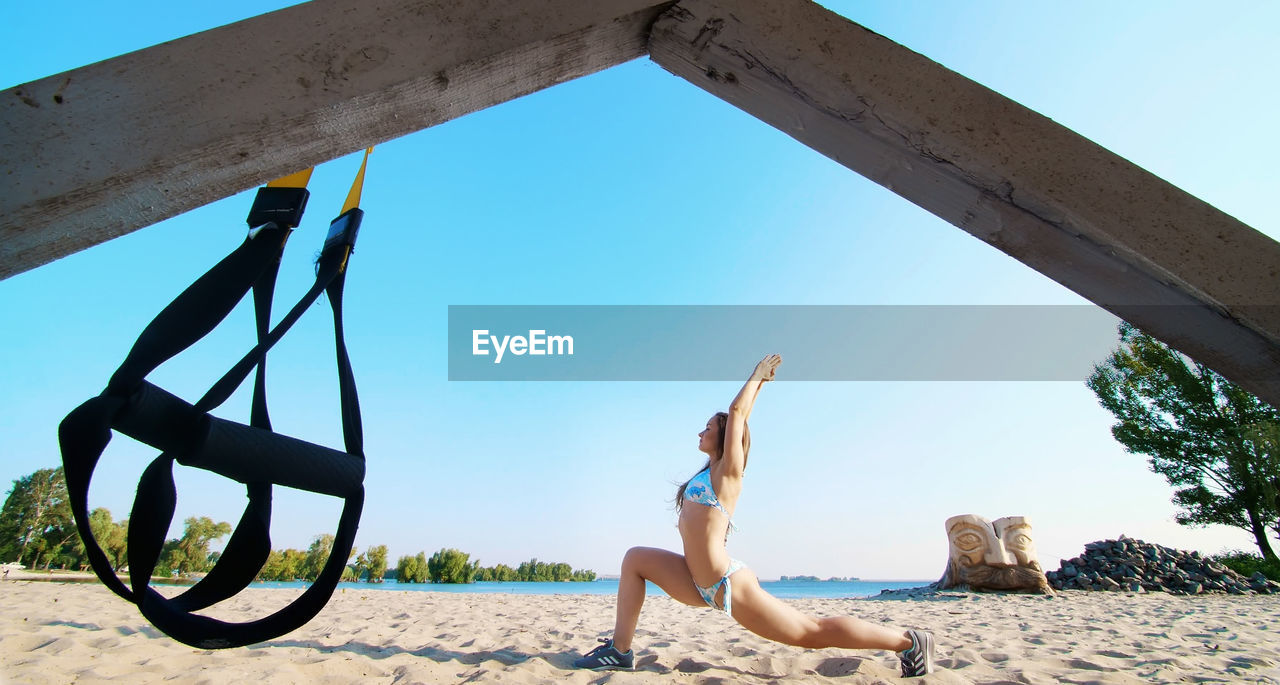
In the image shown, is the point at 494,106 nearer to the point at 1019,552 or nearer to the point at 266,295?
the point at 266,295

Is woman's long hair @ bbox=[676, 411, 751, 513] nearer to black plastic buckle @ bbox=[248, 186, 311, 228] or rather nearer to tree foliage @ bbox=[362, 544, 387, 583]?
black plastic buckle @ bbox=[248, 186, 311, 228]

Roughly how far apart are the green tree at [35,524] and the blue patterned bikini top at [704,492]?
4333cm

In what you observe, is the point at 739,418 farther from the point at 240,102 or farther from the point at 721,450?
the point at 240,102

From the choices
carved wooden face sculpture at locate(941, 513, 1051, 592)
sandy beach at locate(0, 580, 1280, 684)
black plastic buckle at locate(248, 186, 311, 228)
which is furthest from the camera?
carved wooden face sculpture at locate(941, 513, 1051, 592)

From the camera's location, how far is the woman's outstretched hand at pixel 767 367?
3254mm

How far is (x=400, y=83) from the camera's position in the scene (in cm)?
127

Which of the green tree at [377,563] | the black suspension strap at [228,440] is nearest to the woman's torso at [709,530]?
the black suspension strap at [228,440]

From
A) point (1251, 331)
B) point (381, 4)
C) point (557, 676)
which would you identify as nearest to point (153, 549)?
point (381, 4)

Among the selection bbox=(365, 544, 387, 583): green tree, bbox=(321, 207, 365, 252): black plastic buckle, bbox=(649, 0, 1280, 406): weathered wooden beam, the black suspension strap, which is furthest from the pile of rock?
bbox=(365, 544, 387, 583): green tree

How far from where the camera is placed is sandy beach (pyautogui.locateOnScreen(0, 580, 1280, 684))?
291 cm

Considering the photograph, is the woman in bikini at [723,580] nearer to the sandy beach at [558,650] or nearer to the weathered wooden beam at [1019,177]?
the sandy beach at [558,650]

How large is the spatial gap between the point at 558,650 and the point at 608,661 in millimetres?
792

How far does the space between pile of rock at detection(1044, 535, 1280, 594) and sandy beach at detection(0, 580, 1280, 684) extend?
5647mm

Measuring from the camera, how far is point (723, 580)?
284 centimetres
